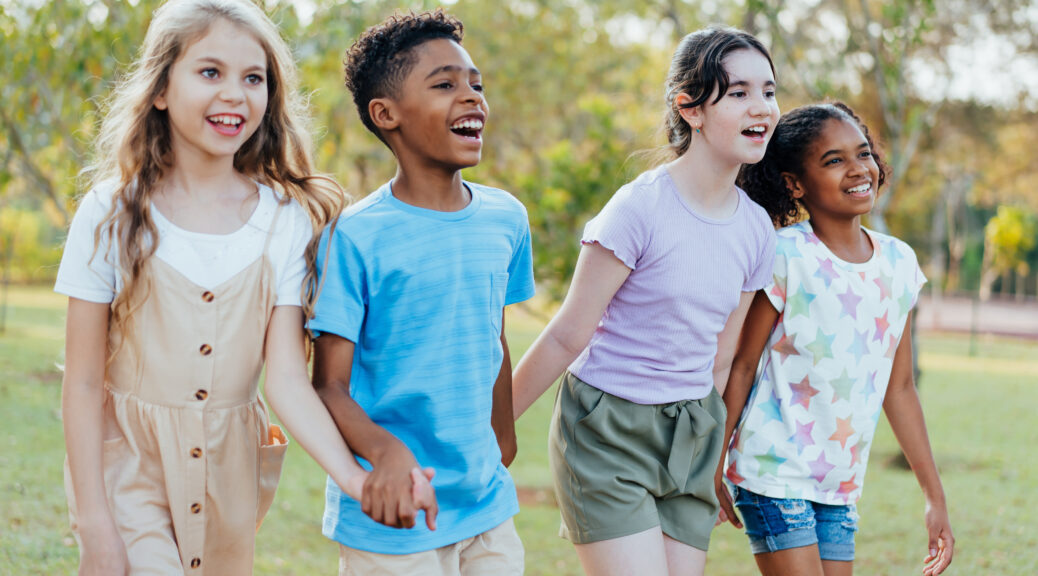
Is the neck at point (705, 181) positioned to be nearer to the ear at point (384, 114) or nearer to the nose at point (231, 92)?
the ear at point (384, 114)

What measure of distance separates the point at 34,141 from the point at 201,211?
7754 mm

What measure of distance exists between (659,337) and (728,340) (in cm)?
27

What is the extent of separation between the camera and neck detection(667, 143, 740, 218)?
2684 mm

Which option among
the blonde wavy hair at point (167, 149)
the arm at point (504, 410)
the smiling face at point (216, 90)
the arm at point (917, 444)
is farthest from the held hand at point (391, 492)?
the arm at point (917, 444)

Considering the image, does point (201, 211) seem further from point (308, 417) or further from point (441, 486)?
point (441, 486)

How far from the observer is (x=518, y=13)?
1739cm

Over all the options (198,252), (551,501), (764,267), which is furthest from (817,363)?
(551,501)

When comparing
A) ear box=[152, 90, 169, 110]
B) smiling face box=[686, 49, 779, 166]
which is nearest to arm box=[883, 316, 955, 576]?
smiling face box=[686, 49, 779, 166]

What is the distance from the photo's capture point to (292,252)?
224 cm

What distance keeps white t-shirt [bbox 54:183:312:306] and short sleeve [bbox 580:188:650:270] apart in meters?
0.73

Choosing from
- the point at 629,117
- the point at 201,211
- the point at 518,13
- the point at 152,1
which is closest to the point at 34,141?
the point at 152,1

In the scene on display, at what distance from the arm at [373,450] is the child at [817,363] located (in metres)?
1.13

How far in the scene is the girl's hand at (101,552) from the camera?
2055 mm

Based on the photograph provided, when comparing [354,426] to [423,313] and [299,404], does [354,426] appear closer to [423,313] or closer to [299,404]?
[299,404]
